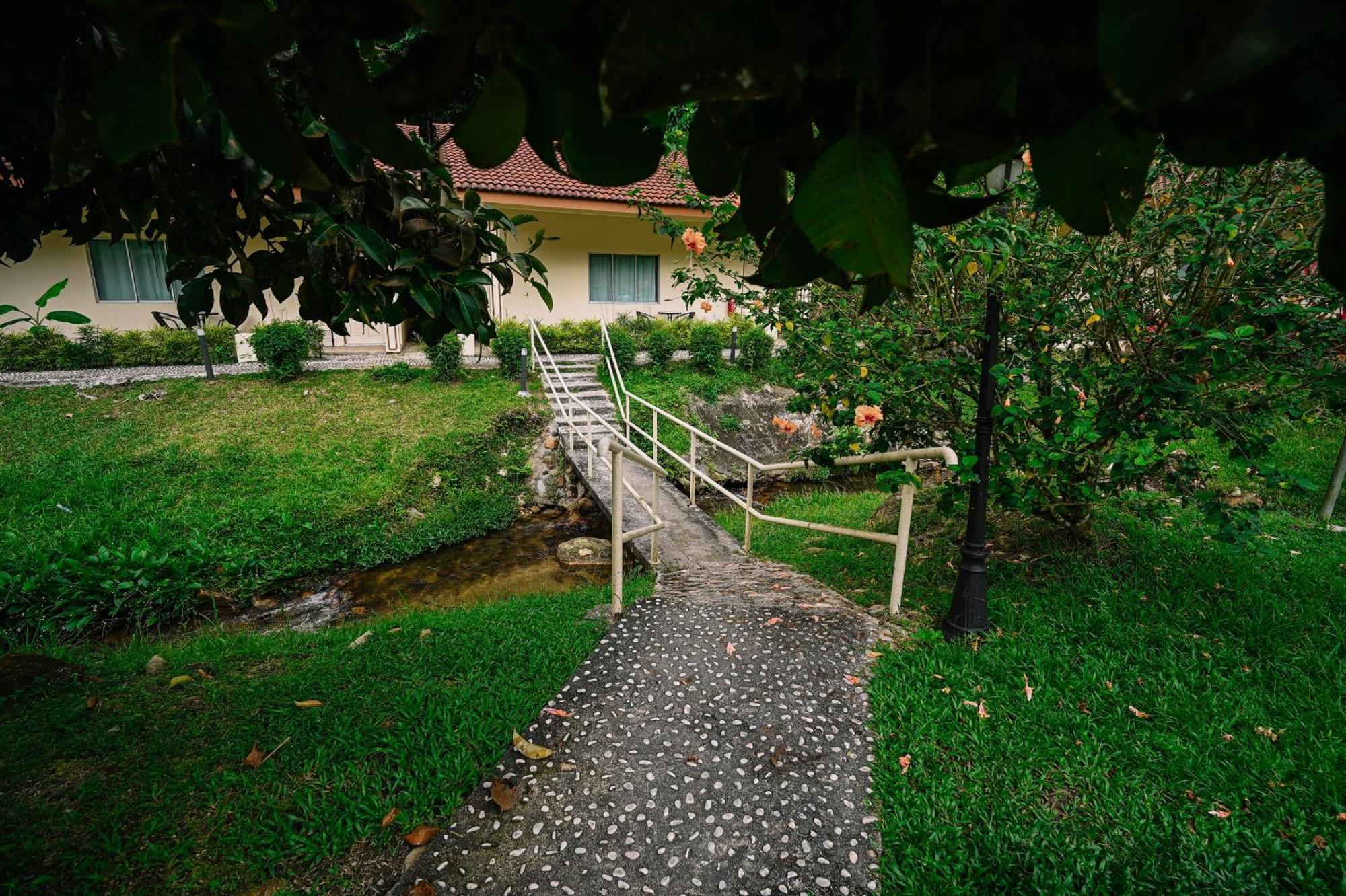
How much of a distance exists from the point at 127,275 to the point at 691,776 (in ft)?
46.8

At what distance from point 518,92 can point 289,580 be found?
22.6 feet

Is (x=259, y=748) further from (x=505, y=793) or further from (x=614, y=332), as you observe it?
(x=614, y=332)

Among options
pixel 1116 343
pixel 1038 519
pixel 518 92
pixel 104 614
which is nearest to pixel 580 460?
pixel 104 614

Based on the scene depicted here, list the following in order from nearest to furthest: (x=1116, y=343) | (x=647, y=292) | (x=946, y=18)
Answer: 1. (x=946, y=18)
2. (x=1116, y=343)
3. (x=647, y=292)

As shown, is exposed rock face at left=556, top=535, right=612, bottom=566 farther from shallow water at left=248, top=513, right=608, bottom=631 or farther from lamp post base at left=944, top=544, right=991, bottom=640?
lamp post base at left=944, top=544, right=991, bottom=640

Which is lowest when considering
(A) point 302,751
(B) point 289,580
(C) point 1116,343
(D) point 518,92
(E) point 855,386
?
(B) point 289,580

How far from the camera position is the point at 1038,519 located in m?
5.00

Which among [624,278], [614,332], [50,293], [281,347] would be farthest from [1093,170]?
[624,278]

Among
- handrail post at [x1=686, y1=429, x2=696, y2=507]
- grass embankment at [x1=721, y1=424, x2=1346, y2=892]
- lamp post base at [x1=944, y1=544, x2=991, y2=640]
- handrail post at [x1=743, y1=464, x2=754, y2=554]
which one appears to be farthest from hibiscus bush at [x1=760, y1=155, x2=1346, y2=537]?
handrail post at [x1=686, y1=429, x2=696, y2=507]

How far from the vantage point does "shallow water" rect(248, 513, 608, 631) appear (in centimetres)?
581

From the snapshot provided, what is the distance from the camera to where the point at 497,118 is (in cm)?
60

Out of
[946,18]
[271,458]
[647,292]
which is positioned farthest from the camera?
[647,292]

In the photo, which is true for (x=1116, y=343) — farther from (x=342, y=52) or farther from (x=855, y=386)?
(x=342, y=52)

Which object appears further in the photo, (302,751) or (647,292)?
(647,292)
